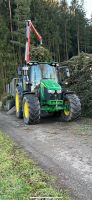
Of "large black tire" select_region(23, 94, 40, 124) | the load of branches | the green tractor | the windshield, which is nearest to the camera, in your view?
"large black tire" select_region(23, 94, 40, 124)

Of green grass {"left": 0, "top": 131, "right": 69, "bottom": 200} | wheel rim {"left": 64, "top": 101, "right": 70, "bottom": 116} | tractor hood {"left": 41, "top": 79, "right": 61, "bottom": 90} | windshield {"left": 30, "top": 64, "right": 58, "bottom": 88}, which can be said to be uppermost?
windshield {"left": 30, "top": 64, "right": 58, "bottom": 88}

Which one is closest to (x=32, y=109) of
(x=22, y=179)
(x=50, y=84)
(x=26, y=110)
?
(x=26, y=110)

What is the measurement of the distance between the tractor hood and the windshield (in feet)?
1.27

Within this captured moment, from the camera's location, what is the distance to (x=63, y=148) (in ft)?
27.0

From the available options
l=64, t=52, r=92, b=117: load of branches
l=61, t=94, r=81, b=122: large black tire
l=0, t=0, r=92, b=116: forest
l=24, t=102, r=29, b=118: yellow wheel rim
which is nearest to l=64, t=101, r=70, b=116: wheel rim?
l=61, t=94, r=81, b=122: large black tire

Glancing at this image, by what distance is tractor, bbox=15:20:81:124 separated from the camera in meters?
12.3

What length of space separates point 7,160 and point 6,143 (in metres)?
1.84

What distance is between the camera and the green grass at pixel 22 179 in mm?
5137

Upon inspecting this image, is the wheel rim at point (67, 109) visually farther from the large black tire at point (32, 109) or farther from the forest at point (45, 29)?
the forest at point (45, 29)

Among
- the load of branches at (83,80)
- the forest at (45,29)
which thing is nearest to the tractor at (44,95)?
the load of branches at (83,80)

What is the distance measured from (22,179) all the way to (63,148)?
2.54 metres

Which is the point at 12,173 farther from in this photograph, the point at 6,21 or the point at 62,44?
the point at 62,44

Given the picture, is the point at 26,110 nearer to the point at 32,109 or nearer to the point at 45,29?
the point at 32,109

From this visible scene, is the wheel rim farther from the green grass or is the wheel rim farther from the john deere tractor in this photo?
the green grass
